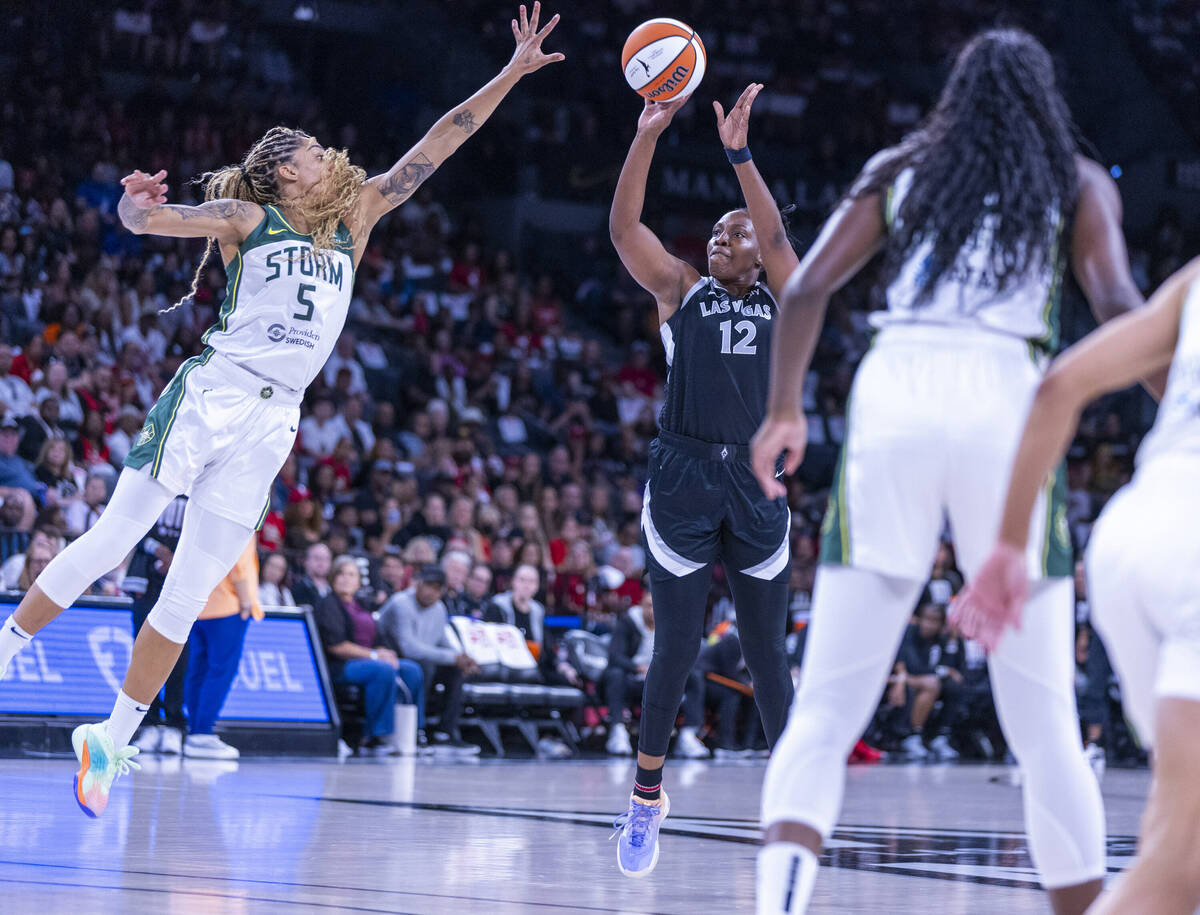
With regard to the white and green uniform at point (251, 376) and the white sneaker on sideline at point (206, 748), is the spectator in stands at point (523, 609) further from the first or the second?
the white and green uniform at point (251, 376)

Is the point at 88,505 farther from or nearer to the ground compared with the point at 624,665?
farther from the ground

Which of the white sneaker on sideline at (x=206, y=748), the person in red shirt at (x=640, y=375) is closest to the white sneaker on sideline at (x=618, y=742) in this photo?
the white sneaker on sideline at (x=206, y=748)

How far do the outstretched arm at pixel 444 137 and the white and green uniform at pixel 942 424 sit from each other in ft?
11.0

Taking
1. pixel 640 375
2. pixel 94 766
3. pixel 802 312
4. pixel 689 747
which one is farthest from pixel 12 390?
pixel 802 312

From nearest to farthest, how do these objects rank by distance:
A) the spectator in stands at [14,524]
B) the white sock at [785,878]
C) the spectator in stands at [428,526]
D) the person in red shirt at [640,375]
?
the white sock at [785,878]
the spectator in stands at [14,524]
the spectator in stands at [428,526]
the person in red shirt at [640,375]

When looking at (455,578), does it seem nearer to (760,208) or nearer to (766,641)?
(766,641)

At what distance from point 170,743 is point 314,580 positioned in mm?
2022

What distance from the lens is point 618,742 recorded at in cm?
1295

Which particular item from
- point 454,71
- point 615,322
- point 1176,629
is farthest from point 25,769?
point 454,71

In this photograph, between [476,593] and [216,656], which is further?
[476,593]

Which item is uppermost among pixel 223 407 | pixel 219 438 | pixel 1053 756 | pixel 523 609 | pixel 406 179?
pixel 406 179

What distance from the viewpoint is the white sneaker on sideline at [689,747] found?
42.9 ft

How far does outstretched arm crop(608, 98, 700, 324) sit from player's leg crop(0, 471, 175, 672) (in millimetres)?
1909

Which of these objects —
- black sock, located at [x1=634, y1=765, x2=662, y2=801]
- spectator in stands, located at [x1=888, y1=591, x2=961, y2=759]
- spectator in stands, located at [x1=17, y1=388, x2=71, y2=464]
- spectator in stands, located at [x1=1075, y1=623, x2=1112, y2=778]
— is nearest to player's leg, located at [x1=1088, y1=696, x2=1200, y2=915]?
black sock, located at [x1=634, y1=765, x2=662, y2=801]
